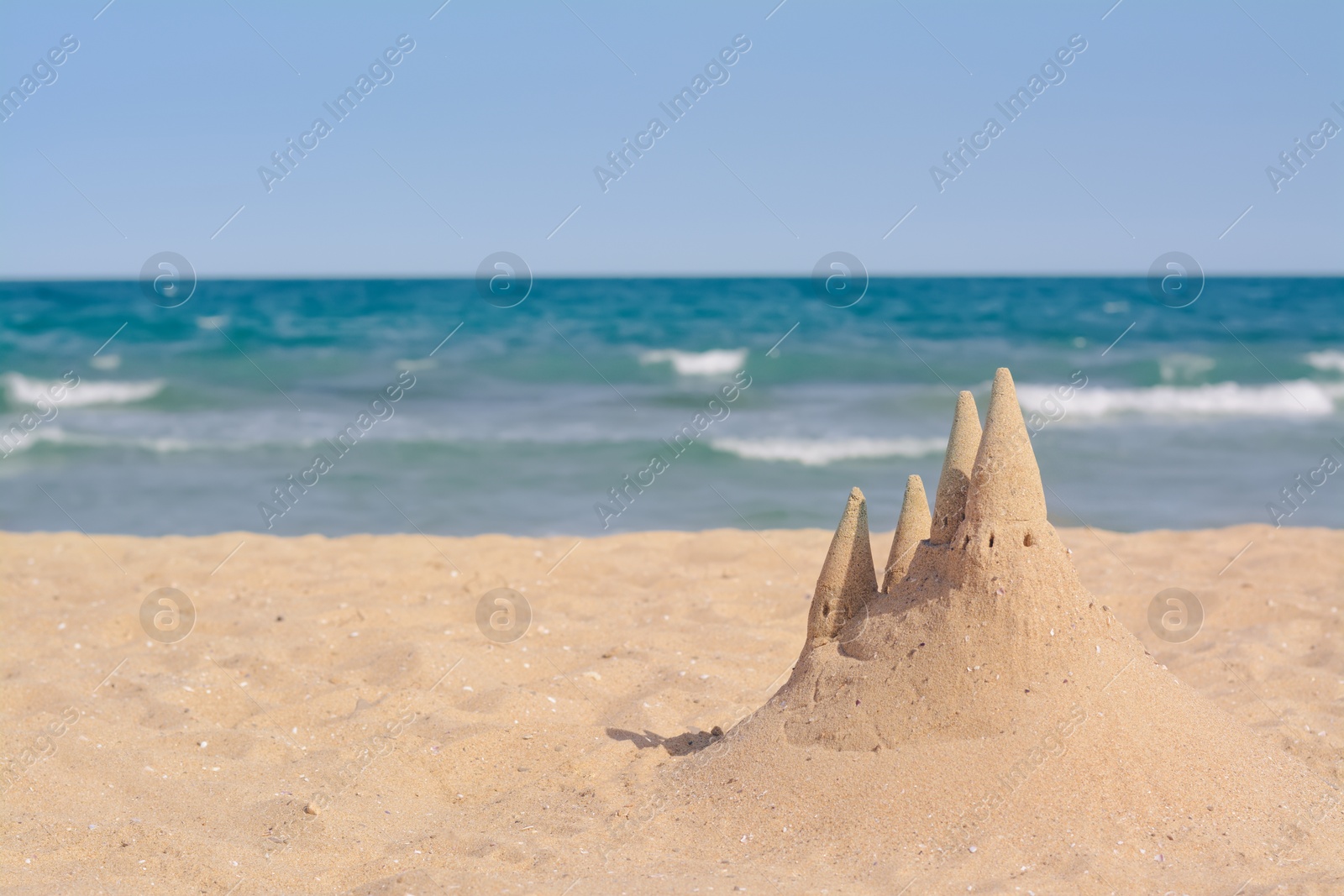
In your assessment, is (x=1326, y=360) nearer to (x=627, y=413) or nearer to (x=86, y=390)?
(x=627, y=413)

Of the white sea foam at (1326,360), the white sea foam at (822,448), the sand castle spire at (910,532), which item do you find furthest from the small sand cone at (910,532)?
the white sea foam at (1326,360)

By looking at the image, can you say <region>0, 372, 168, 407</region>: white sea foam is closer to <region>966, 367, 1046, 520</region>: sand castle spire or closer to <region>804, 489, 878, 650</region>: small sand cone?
<region>804, 489, 878, 650</region>: small sand cone

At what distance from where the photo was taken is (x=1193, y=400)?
57.1 ft

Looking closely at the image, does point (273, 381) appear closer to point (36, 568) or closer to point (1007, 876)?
point (36, 568)

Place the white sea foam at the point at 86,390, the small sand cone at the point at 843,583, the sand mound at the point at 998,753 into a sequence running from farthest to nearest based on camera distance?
the white sea foam at the point at 86,390 → the small sand cone at the point at 843,583 → the sand mound at the point at 998,753

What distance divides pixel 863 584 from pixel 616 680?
63.6 inches

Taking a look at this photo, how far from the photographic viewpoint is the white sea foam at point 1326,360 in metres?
19.5

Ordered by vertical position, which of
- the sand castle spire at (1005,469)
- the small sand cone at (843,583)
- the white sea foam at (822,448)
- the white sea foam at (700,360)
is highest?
the white sea foam at (700,360)

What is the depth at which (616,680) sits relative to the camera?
16.6ft

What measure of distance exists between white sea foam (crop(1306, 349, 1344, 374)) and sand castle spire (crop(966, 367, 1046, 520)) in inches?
749

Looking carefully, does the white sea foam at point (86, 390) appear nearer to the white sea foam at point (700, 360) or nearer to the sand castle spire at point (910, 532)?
the white sea foam at point (700, 360)

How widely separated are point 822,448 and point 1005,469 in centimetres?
1001

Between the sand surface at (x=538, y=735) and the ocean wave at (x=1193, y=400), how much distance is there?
31.6 ft

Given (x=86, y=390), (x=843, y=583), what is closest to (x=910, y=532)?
(x=843, y=583)
